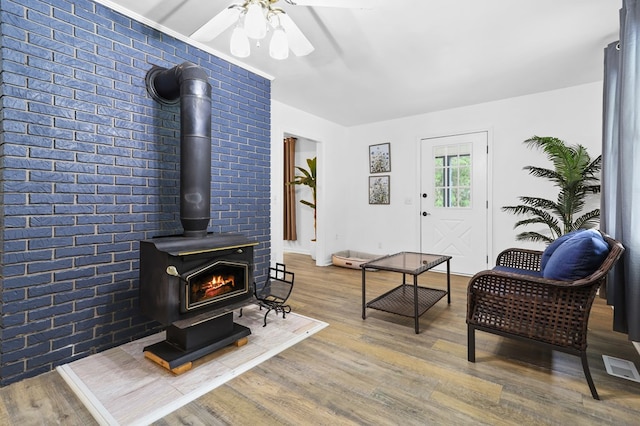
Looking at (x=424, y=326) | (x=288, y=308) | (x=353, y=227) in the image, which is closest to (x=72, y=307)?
(x=288, y=308)

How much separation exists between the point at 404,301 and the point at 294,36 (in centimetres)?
241

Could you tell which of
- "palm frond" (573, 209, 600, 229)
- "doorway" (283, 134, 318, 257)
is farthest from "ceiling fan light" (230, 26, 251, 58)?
"doorway" (283, 134, 318, 257)

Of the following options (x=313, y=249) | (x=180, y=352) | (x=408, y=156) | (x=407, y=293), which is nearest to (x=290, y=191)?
(x=313, y=249)

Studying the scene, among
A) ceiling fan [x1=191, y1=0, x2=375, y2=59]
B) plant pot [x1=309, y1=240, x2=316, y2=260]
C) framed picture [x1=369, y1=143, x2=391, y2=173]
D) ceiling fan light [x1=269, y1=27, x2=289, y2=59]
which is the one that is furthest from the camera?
plant pot [x1=309, y1=240, x2=316, y2=260]

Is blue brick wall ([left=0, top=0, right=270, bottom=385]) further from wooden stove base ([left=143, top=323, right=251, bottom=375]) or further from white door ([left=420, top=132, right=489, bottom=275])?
white door ([left=420, top=132, right=489, bottom=275])

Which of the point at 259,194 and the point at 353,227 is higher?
the point at 259,194

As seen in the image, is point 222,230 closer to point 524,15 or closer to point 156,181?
point 156,181

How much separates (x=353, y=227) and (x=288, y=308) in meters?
2.90

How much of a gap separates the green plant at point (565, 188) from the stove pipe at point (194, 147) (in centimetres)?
373

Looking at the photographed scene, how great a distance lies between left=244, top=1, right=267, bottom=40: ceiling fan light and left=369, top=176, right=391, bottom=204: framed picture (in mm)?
3871

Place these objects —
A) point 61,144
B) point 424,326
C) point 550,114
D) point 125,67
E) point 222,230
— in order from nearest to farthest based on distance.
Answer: point 61,144, point 125,67, point 424,326, point 222,230, point 550,114

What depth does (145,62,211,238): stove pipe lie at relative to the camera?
2193 millimetres

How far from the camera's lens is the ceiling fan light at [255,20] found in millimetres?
1637

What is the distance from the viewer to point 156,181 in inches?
98.3
